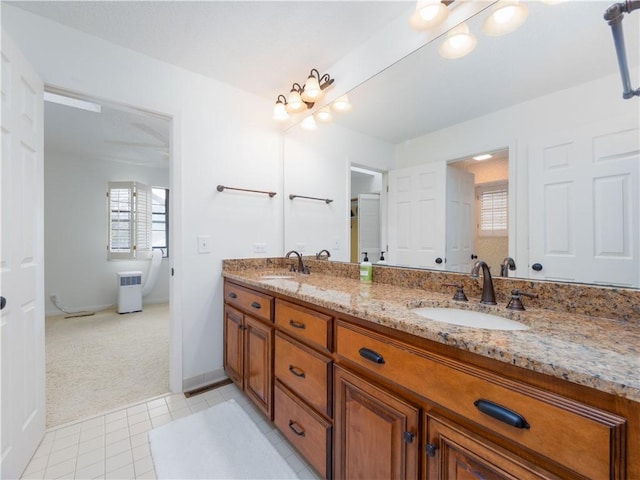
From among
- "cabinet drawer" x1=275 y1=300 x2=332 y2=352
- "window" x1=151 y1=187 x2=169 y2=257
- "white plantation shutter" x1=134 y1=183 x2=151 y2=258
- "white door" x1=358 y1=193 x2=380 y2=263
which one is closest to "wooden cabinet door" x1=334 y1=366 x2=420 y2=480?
"cabinet drawer" x1=275 y1=300 x2=332 y2=352

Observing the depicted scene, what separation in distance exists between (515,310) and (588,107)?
29.9 inches

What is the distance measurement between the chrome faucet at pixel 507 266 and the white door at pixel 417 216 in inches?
11.3

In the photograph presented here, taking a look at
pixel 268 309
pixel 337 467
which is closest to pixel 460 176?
pixel 268 309

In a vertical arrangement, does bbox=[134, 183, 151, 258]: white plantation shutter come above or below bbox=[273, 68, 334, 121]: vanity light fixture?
below

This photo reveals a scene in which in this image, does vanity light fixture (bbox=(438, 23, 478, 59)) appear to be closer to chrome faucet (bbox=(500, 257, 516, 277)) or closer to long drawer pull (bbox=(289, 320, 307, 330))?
chrome faucet (bbox=(500, 257, 516, 277))

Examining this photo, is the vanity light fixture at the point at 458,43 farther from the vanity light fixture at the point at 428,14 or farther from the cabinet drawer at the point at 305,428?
the cabinet drawer at the point at 305,428

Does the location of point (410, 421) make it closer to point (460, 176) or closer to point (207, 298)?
point (460, 176)

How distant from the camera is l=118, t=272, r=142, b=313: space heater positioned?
13.0 ft

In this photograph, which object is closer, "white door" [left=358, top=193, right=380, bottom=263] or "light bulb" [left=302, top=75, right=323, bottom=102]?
"white door" [left=358, top=193, right=380, bottom=263]

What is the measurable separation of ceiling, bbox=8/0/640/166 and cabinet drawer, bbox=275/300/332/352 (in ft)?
→ 3.81

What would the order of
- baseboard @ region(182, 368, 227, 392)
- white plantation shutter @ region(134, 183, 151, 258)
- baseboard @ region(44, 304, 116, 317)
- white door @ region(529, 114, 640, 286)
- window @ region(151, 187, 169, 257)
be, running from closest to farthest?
white door @ region(529, 114, 640, 286), baseboard @ region(182, 368, 227, 392), baseboard @ region(44, 304, 116, 317), white plantation shutter @ region(134, 183, 151, 258), window @ region(151, 187, 169, 257)

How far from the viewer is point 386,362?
0.89 meters

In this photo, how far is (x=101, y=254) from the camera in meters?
4.23

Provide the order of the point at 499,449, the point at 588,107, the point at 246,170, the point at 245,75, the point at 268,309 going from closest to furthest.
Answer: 1. the point at 499,449
2. the point at 588,107
3. the point at 268,309
4. the point at 245,75
5. the point at 246,170
